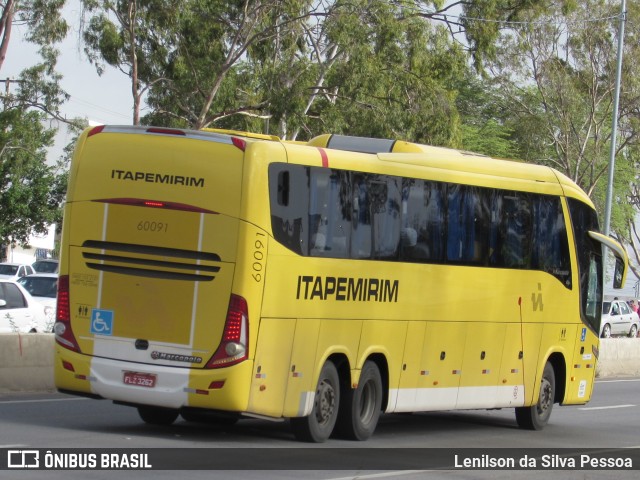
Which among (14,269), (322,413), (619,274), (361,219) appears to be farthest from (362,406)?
(14,269)

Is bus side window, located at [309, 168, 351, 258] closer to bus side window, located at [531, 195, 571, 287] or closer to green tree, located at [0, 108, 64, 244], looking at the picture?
bus side window, located at [531, 195, 571, 287]

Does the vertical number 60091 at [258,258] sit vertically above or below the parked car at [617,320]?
above

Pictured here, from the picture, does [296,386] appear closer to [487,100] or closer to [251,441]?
[251,441]

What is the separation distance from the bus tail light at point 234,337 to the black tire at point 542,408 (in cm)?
654

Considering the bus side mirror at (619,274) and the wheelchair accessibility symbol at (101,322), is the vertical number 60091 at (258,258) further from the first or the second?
the bus side mirror at (619,274)

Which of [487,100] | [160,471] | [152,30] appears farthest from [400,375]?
[487,100]

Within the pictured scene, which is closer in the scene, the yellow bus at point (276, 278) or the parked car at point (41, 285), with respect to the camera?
the yellow bus at point (276, 278)

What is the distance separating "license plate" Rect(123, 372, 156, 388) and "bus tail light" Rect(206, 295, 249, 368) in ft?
1.94

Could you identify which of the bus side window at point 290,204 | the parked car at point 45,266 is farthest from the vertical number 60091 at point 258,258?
the parked car at point 45,266

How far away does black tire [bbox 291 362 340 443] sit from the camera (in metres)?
13.0

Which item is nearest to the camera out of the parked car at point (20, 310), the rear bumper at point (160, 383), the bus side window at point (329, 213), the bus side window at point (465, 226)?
the rear bumper at point (160, 383)

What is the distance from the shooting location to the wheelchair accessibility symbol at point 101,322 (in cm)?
1223

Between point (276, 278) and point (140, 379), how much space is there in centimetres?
169

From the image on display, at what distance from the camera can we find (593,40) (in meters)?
51.3
